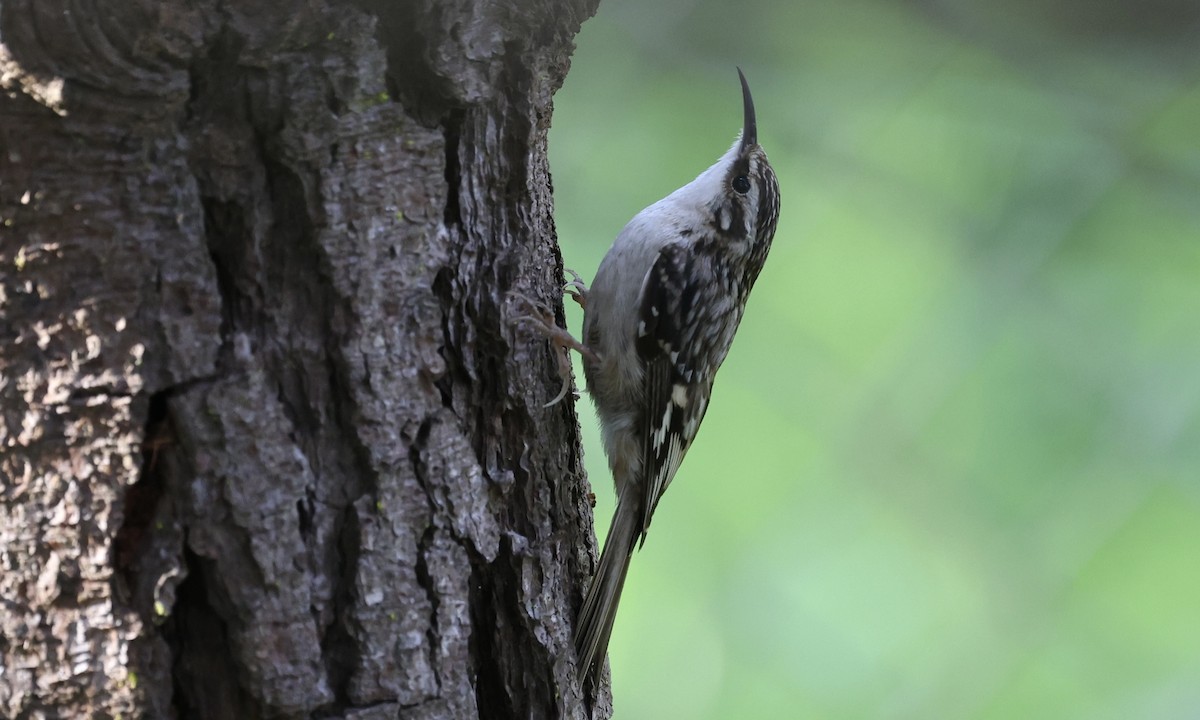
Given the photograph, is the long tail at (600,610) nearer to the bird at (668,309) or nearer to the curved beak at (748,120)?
the bird at (668,309)

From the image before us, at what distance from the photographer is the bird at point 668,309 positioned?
2.22 meters

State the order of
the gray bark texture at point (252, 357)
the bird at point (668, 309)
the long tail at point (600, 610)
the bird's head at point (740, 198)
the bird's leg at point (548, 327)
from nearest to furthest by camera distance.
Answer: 1. the gray bark texture at point (252, 357)
2. the bird's leg at point (548, 327)
3. the long tail at point (600, 610)
4. the bird at point (668, 309)
5. the bird's head at point (740, 198)

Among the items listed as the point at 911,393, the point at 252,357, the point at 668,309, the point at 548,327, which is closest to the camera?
the point at 252,357

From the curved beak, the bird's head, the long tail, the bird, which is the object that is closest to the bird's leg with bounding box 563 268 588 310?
the bird

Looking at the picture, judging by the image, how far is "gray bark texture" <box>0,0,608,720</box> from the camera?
103cm

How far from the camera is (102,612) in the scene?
106 centimetres

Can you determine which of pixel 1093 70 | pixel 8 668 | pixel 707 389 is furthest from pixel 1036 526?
pixel 8 668

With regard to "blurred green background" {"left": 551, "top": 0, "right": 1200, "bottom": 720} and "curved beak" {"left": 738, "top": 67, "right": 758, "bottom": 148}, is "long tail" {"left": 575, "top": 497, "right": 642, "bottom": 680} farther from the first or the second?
"curved beak" {"left": 738, "top": 67, "right": 758, "bottom": 148}

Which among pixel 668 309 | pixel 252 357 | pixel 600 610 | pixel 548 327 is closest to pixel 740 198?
pixel 668 309

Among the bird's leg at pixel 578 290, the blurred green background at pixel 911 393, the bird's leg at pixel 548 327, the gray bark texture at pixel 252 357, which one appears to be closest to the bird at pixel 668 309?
the bird's leg at pixel 578 290

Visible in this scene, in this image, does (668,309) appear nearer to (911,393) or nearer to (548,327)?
(548,327)

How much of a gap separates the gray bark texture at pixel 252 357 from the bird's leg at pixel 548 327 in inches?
2.6

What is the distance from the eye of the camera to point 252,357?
1124 millimetres

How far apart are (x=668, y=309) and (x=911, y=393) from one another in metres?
0.85
